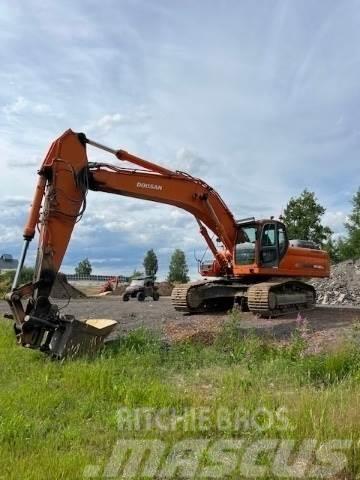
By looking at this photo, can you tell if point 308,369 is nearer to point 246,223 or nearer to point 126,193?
point 126,193

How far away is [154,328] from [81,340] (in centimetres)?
359

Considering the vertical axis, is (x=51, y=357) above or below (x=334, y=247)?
below

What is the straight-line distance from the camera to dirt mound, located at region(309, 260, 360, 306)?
27.2 m

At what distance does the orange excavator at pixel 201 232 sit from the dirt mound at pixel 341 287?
9.03 meters

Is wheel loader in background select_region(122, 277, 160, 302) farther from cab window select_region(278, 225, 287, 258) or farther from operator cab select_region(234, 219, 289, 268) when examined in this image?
cab window select_region(278, 225, 287, 258)

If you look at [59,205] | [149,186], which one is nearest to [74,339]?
[59,205]

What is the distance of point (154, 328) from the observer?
1317cm

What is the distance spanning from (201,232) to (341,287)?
15347mm

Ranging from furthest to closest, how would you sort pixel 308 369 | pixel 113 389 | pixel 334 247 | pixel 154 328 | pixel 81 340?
pixel 334 247, pixel 154 328, pixel 81 340, pixel 308 369, pixel 113 389

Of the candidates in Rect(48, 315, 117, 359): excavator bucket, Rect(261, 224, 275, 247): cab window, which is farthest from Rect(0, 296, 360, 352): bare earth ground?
Rect(261, 224, 275, 247): cab window

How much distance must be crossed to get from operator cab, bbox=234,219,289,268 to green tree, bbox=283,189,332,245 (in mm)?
42968

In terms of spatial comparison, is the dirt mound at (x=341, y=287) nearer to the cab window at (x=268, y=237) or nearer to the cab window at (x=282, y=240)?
the cab window at (x=282, y=240)

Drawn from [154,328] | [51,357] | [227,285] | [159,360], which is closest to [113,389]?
[159,360]

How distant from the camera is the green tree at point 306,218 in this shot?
2328 inches
